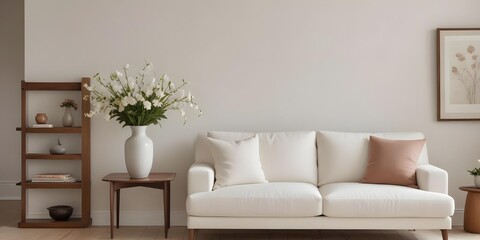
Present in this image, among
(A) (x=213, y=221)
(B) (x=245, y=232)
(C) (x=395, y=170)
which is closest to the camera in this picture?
(A) (x=213, y=221)

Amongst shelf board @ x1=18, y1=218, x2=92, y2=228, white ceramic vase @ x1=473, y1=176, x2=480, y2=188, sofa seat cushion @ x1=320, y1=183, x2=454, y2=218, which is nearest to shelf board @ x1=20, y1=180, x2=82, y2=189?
shelf board @ x1=18, y1=218, x2=92, y2=228

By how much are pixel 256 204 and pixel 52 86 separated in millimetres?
2303

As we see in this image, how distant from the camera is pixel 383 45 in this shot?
565 cm

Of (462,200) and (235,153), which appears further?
(462,200)

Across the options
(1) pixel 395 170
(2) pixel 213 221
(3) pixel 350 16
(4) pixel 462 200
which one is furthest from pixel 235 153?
(4) pixel 462 200

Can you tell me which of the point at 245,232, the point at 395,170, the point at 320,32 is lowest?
the point at 245,232

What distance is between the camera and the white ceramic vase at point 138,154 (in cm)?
515

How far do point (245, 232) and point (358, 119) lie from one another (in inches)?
58.4

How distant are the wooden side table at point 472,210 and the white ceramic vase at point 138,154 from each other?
8.97 ft

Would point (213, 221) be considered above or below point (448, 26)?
below

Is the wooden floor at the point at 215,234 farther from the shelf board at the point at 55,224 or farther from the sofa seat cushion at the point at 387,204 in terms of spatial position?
the sofa seat cushion at the point at 387,204

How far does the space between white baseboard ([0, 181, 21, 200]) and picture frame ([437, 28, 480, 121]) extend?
4.96 metres

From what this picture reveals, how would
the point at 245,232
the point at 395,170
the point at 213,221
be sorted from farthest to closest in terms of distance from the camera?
1. the point at 245,232
2. the point at 395,170
3. the point at 213,221

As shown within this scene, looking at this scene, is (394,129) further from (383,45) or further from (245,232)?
(245,232)
